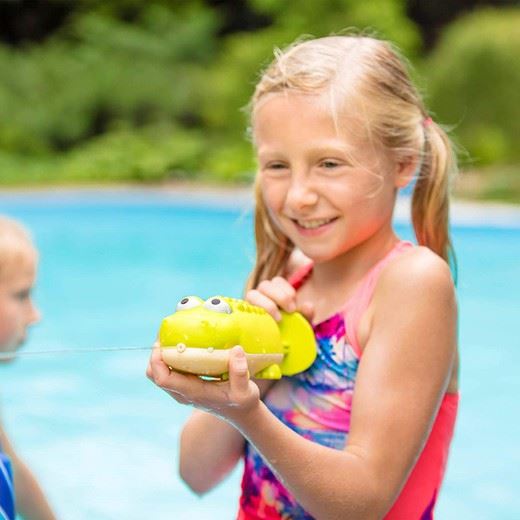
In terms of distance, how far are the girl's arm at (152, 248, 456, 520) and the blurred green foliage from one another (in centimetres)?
1265

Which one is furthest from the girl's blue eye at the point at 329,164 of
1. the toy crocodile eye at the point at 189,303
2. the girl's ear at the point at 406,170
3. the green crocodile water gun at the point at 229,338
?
the toy crocodile eye at the point at 189,303

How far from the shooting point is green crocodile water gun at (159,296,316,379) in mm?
1286

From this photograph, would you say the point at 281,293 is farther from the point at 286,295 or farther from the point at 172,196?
the point at 172,196

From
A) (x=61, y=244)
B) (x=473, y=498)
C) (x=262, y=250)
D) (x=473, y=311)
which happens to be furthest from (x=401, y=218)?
(x=262, y=250)

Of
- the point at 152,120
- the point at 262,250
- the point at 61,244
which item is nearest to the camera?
the point at 262,250

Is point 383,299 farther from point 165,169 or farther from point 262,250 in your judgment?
point 165,169

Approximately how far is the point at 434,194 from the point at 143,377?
4.18m

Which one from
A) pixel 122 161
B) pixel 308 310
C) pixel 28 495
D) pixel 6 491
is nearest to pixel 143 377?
pixel 28 495

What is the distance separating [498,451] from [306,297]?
3.24 m

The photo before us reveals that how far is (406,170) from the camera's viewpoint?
1.71 metres

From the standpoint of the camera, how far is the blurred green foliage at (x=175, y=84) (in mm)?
15078

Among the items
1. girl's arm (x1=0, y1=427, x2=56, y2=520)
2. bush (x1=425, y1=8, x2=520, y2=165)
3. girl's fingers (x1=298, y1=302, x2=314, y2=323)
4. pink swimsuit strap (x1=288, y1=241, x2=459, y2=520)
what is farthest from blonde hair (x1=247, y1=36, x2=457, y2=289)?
bush (x1=425, y1=8, x2=520, y2=165)

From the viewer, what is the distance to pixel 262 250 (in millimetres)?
1937

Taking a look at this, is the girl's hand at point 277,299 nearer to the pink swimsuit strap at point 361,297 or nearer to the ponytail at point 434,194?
the pink swimsuit strap at point 361,297
